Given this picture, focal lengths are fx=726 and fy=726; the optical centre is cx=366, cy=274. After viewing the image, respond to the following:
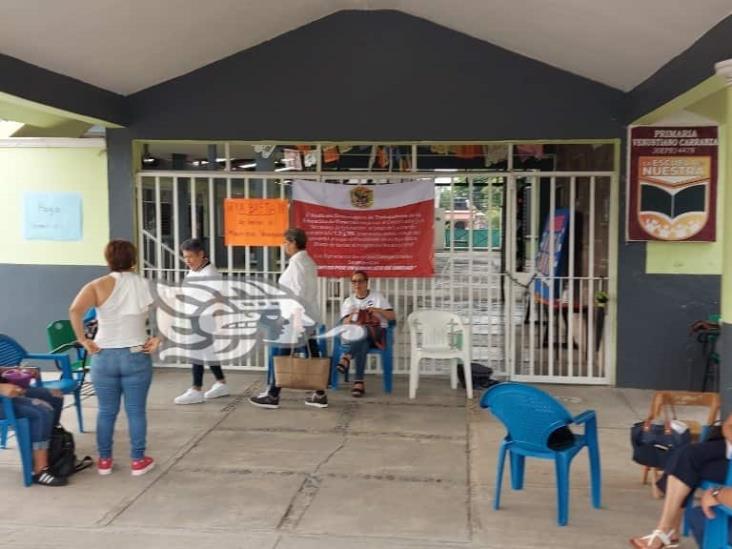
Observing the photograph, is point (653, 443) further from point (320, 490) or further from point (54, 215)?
point (54, 215)

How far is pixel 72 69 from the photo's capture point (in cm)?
572

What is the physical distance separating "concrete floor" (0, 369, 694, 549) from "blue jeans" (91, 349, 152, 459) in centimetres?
23

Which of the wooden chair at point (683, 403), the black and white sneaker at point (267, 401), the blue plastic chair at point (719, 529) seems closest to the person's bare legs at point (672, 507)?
the blue plastic chair at point (719, 529)

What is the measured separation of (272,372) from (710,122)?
14.1 feet

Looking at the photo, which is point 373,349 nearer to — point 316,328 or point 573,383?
point 316,328

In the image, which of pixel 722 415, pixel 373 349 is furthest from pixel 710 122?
pixel 373 349

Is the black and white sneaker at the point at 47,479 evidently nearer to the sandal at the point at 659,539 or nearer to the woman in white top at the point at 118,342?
the woman in white top at the point at 118,342

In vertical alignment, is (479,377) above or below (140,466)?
above

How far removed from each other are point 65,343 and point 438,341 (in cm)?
312

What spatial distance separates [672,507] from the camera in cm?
329

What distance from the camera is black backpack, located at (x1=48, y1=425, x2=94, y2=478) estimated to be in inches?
171

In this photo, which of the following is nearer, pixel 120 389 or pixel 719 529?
pixel 719 529

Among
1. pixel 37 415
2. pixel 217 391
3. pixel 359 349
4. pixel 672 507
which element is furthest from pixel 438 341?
pixel 37 415

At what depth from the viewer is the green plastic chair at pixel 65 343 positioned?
5520mm
